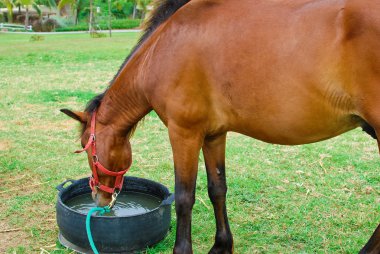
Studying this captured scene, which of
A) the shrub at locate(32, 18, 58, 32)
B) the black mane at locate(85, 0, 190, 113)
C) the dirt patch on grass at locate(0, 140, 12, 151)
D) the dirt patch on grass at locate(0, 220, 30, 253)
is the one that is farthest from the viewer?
the shrub at locate(32, 18, 58, 32)

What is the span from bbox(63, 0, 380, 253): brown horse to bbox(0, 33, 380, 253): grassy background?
21.5 inches

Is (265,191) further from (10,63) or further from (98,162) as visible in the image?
(10,63)

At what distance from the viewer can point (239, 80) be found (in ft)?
A: 9.21

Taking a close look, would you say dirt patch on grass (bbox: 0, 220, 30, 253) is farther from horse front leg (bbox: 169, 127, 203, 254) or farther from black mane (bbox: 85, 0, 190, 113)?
black mane (bbox: 85, 0, 190, 113)

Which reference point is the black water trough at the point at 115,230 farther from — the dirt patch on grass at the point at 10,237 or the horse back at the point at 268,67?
the horse back at the point at 268,67

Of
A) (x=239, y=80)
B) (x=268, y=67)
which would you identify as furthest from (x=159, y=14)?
(x=268, y=67)

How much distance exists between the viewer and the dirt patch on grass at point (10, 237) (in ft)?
12.3

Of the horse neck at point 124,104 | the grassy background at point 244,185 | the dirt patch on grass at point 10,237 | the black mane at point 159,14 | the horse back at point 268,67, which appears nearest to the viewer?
the horse back at point 268,67

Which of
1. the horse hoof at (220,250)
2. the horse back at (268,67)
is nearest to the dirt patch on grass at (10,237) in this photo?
the horse hoof at (220,250)

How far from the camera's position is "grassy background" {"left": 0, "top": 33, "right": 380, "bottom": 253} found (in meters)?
3.85

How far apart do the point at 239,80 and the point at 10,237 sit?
236cm

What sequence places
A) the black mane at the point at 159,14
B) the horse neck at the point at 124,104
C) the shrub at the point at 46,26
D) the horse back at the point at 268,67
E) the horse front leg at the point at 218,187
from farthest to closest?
the shrub at the point at 46,26 < the horse front leg at the point at 218,187 < the horse neck at the point at 124,104 < the black mane at the point at 159,14 < the horse back at the point at 268,67

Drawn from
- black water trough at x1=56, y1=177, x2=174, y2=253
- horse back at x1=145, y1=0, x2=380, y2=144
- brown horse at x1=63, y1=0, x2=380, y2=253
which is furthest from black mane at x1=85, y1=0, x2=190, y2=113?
black water trough at x1=56, y1=177, x2=174, y2=253

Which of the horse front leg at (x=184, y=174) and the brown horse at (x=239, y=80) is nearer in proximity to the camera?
the brown horse at (x=239, y=80)
